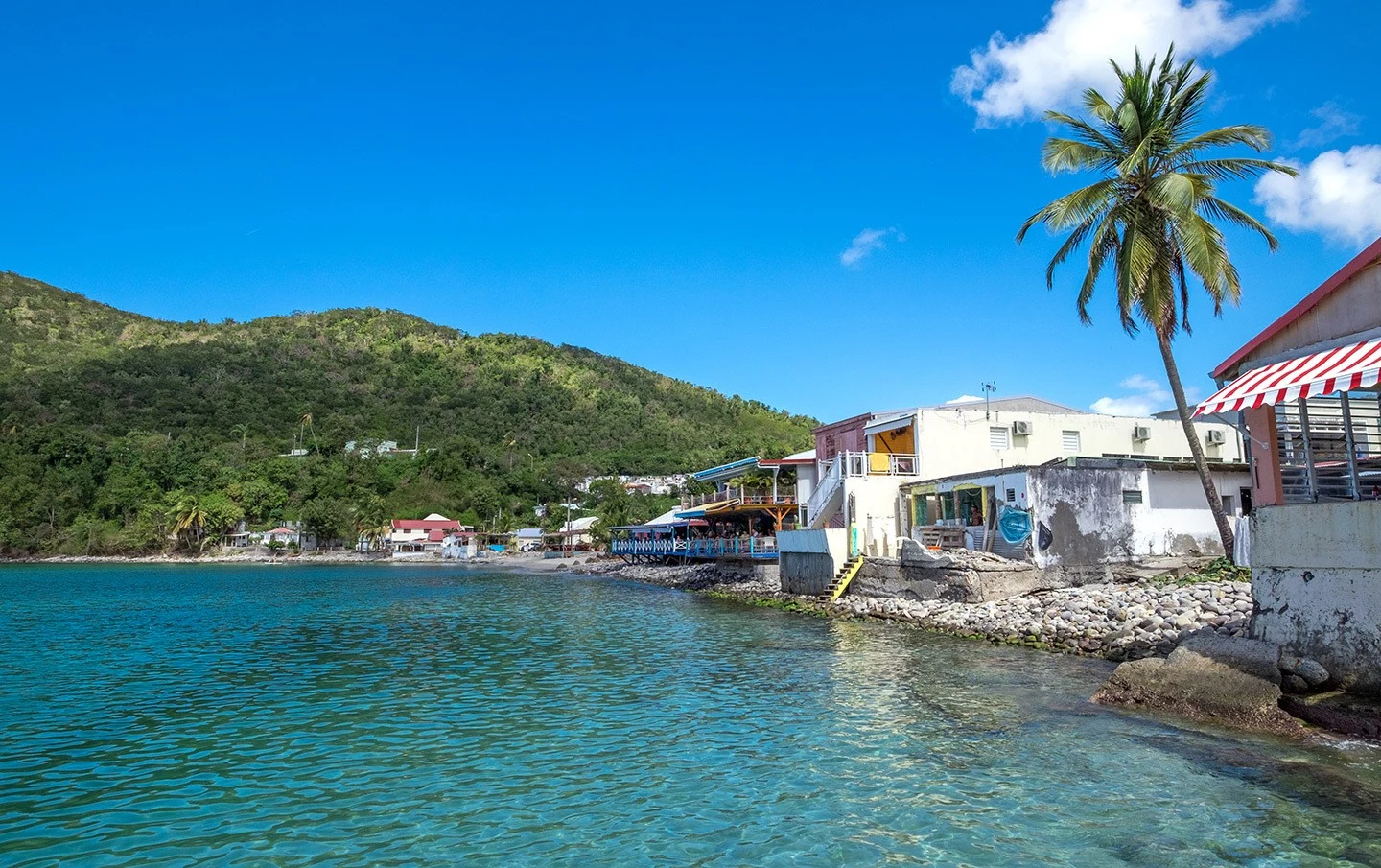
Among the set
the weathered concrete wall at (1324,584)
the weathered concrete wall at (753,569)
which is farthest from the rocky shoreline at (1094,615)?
the weathered concrete wall at (753,569)

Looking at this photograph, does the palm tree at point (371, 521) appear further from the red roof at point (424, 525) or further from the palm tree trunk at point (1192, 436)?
the palm tree trunk at point (1192, 436)

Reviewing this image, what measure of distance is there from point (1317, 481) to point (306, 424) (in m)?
138

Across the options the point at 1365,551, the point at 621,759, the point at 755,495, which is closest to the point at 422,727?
the point at 621,759

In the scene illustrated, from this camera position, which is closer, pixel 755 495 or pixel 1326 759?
pixel 1326 759

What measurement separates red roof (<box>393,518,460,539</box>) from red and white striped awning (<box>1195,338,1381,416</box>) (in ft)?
357

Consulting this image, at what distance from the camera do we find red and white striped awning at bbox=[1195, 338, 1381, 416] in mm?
10859

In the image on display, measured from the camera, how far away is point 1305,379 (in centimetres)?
1162

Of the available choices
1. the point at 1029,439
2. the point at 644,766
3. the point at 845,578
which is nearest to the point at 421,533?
the point at 845,578

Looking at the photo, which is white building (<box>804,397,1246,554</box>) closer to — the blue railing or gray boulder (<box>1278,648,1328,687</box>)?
the blue railing

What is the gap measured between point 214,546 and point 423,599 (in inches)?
3124

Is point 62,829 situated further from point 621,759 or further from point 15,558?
point 15,558

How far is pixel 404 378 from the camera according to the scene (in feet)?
514

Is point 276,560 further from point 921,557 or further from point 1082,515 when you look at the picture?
point 1082,515

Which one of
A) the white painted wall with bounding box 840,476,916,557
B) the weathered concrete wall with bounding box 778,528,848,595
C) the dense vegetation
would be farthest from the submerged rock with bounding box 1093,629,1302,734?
the dense vegetation
